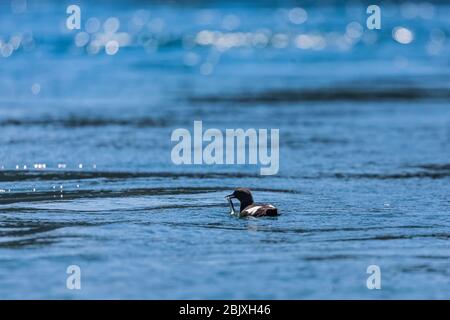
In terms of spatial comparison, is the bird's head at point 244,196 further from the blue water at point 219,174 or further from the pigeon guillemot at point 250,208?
the blue water at point 219,174

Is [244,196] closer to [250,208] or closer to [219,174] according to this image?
[250,208]

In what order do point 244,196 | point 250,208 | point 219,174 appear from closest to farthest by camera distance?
point 250,208 → point 244,196 → point 219,174

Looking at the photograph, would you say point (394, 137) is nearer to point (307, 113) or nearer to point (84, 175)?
point (307, 113)

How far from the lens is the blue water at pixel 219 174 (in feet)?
33.9

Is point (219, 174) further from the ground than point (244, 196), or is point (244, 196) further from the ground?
point (219, 174)

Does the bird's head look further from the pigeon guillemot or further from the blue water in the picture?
the blue water

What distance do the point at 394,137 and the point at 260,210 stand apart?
6.88 meters

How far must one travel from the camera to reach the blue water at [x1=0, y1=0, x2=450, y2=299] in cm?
1032

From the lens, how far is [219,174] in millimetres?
15680

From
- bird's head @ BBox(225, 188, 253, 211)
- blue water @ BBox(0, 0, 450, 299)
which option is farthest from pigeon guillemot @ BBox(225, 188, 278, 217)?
blue water @ BBox(0, 0, 450, 299)

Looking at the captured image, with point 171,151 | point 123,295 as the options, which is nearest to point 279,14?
point 171,151

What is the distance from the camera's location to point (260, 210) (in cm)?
1241

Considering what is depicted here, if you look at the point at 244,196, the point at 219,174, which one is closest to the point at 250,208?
the point at 244,196

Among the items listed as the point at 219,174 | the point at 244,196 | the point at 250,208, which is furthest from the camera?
the point at 219,174
